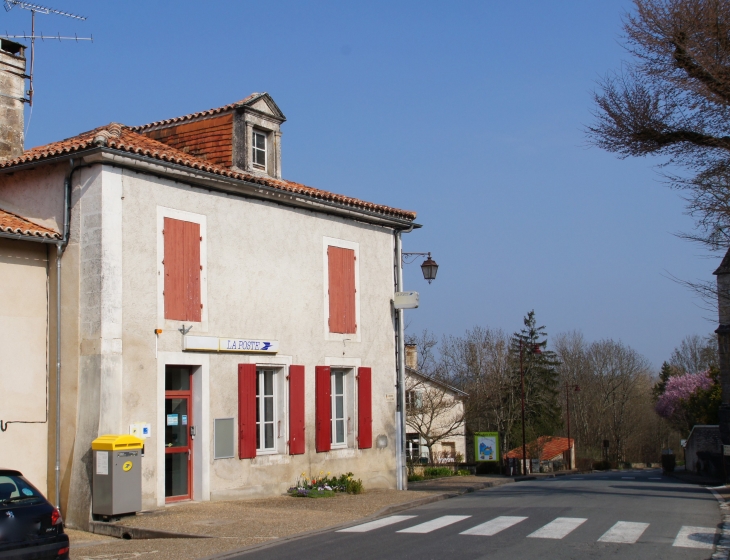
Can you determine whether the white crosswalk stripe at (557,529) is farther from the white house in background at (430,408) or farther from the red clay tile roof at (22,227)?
the white house in background at (430,408)

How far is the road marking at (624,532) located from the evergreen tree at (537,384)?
34827 mm

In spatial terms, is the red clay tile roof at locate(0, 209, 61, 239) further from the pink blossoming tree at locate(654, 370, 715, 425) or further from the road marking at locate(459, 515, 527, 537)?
the pink blossoming tree at locate(654, 370, 715, 425)

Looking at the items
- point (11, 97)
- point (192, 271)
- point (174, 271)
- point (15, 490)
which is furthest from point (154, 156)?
point (15, 490)

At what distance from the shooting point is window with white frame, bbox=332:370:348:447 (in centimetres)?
1702

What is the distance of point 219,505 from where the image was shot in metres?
13.3

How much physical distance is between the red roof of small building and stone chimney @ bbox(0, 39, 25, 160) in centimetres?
31

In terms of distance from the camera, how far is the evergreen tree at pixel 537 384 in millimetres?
49156

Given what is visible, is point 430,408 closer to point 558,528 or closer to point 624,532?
point 558,528

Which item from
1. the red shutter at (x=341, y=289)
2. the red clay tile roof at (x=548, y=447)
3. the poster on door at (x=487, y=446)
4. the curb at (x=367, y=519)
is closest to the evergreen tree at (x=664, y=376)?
the red clay tile roof at (x=548, y=447)

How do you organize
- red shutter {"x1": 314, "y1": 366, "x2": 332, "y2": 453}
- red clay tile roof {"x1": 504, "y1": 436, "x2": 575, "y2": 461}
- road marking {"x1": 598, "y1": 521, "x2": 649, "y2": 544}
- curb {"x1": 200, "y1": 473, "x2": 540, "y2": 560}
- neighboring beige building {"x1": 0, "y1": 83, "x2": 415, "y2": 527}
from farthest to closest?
red clay tile roof {"x1": 504, "y1": 436, "x2": 575, "y2": 461} → red shutter {"x1": 314, "y1": 366, "x2": 332, "y2": 453} → neighboring beige building {"x1": 0, "y1": 83, "x2": 415, "y2": 527} → road marking {"x1": 598, "y1": 521, "x2": 649, "y2": 544} → curb {"x1": 200, "y1": 473, "x2": 540, "y2": 560}

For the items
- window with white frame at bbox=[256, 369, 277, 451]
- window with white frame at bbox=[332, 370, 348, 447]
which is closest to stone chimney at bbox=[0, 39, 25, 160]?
window with white frame at bbox=[256, 369, 277, 451]

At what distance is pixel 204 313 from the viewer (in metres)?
14.0

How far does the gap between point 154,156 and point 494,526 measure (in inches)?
302

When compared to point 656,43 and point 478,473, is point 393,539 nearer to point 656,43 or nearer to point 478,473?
point 656,43
